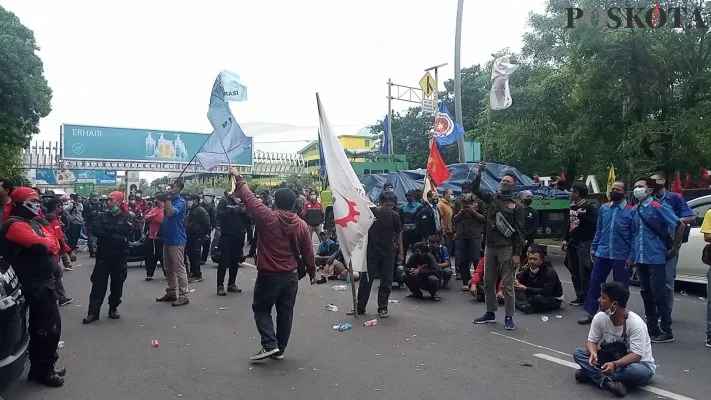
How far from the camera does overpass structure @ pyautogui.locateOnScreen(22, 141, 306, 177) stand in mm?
30297

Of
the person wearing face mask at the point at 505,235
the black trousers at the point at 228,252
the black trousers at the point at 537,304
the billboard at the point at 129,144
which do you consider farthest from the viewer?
the billboard at the point at 129,144

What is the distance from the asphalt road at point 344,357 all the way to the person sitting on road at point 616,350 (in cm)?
13

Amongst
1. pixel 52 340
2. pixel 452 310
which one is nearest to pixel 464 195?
pixel 452 310

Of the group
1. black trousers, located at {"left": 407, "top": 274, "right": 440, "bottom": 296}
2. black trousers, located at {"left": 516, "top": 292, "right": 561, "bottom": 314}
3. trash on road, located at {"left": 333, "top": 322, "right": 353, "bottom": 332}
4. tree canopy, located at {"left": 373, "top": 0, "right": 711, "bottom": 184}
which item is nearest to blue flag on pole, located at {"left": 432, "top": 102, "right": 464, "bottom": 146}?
tree canopy, located at {"left": 373, "top": 0, "right": 711, "bottom": 184}

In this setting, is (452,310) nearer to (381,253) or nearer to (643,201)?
(381,253)

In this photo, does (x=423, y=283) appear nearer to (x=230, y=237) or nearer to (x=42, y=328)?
(x=230, y=237)

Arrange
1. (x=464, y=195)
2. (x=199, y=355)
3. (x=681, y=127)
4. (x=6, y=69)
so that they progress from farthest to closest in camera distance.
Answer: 1. (x=6, y=69)
2. (x=681, y=127)
3. (x=464, y=195)
4. (x=199, y=355)

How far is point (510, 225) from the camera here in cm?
702

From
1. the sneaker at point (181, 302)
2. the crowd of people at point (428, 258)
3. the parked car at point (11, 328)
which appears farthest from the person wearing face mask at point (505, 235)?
the parked car at point (11, 328)

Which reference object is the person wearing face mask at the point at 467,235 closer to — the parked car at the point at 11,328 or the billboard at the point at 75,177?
the parked car at the point at 11,328

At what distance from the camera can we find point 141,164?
3266cm

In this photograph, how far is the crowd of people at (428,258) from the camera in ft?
16.7

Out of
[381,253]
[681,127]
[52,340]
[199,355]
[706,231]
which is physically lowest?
[199,355]

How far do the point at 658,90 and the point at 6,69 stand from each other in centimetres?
1819
